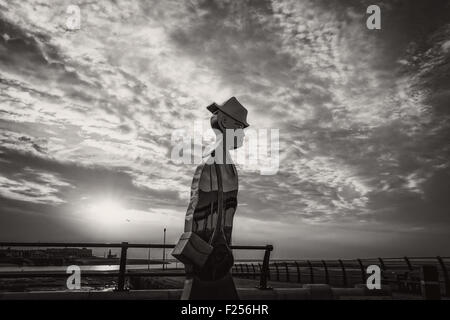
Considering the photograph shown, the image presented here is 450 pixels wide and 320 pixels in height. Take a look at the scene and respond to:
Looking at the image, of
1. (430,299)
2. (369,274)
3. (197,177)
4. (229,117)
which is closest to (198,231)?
(197,177)

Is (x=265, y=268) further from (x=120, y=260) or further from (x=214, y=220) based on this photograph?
(x=120, y=260)

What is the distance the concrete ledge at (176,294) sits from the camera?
18.3ft

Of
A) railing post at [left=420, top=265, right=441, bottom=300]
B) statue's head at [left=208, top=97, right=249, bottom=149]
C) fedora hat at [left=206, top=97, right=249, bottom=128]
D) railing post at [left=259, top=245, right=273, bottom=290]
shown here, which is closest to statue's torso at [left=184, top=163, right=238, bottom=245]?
statue's head at [left=208, top=97, right=249, bottom=149]

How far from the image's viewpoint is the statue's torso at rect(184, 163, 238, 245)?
5537 millimetres

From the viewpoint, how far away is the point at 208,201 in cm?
563

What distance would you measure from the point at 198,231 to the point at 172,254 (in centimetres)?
54

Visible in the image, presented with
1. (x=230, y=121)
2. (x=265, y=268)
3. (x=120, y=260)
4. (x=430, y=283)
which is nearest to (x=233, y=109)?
(x=230, y=121)

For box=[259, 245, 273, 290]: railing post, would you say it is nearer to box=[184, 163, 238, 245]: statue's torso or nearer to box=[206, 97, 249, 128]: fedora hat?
box=[184, 163, 238, 245]: statue's torso

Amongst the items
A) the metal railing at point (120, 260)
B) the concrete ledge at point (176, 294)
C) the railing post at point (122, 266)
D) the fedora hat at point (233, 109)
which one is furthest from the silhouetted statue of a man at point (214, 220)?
the railing post at point (122, 266)

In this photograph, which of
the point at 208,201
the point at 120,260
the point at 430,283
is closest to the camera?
the point at 208,201

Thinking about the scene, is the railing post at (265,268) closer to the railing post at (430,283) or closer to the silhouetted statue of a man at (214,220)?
the silhouetted statue of a man at (214,220)

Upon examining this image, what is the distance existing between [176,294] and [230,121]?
11.1 feet
